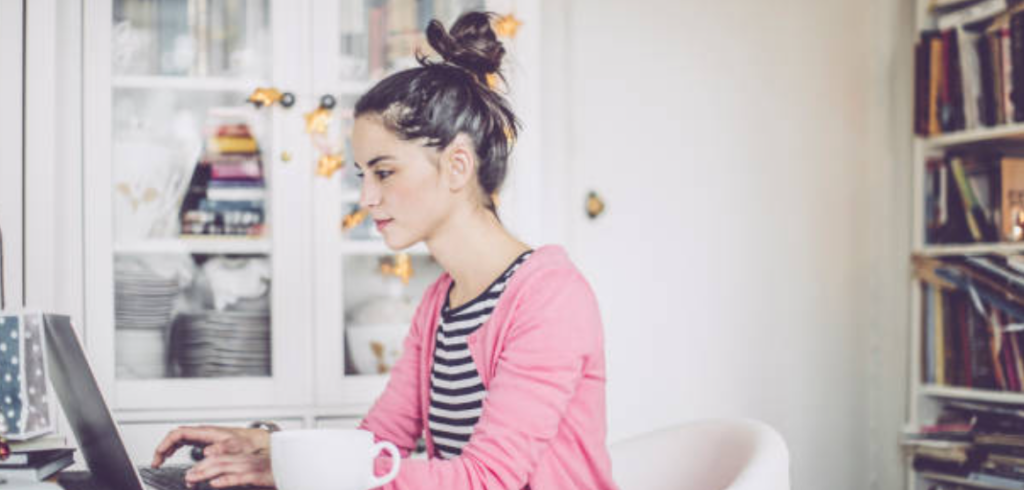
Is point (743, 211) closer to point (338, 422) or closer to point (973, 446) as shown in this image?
point (973, 446)

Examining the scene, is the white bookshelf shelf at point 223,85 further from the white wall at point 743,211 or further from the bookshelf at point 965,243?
the bookshelf at point 965,243

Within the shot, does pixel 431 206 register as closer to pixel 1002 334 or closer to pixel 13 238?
pixel 13 238

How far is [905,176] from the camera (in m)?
2.80

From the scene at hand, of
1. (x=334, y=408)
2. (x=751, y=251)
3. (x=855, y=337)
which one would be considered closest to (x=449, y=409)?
(x=334, y=408)

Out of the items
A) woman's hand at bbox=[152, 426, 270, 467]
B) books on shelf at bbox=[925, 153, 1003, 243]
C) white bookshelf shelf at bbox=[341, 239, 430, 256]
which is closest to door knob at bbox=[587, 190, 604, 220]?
white bookshelf shelf at bbox=[341, 239, 430, 256]

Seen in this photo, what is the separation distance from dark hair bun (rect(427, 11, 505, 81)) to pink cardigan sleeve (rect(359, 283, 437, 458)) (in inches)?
12.2

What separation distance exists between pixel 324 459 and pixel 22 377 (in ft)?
1.60

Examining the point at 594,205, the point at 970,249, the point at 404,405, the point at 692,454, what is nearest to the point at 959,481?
the point at 970,249

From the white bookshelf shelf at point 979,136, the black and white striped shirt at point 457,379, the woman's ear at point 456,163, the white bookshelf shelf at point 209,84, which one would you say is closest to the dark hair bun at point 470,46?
the woman's ear at point 456,163

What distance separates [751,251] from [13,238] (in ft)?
6.08

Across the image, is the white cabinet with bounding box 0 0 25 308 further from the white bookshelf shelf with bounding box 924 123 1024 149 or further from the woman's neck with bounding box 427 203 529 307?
the white bookshelf shelf with bounding box 924 123 1024 149

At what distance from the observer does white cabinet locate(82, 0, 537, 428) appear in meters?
2.07

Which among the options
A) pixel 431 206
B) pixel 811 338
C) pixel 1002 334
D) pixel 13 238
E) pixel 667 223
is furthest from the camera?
pixel 811 338

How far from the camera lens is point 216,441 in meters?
1.10
